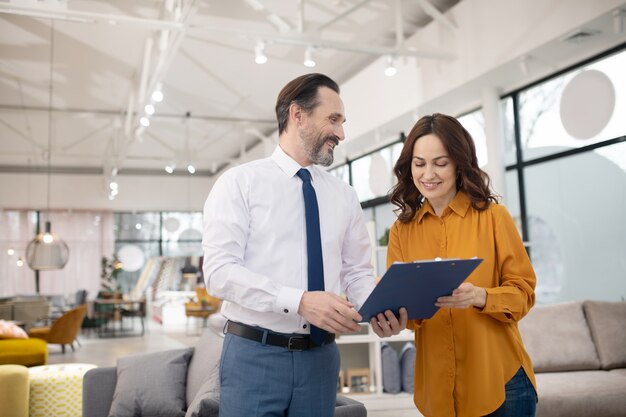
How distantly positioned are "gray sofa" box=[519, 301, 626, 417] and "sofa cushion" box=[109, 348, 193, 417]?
2.35 meters

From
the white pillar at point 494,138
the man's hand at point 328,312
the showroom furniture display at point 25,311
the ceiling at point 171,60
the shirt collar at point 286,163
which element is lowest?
the showroom furniture display at point 25,311

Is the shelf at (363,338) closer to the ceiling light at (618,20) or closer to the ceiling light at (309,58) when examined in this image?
the ceiling light at (309,58)

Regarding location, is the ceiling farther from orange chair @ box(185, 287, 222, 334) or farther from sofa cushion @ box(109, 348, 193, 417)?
sofa cushion @ box(109, 348, 193, 417)

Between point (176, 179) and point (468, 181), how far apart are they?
56.4ft

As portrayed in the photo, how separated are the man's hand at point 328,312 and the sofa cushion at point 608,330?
12.2ft

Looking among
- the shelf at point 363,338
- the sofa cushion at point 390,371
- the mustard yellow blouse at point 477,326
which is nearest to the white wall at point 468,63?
the shelf at point 363,338

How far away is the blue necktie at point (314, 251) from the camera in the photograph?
5.67ft

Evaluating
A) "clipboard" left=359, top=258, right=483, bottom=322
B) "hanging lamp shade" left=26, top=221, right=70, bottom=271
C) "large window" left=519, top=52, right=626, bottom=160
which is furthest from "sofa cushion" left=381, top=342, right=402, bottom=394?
"hanging lamp shade" left=26, top=221, right=70, bottom=271

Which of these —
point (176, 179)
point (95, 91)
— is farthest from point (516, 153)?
point (176, 179)

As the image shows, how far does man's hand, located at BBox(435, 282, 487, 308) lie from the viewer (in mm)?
1628

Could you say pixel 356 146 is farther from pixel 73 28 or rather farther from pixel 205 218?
pixel 205 218

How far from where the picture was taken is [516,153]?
Result: 729 centimetres

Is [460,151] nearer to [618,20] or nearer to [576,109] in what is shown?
[576,109]

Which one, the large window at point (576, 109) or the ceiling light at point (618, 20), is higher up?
the ceiling light at point (618, 20)
